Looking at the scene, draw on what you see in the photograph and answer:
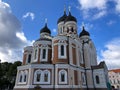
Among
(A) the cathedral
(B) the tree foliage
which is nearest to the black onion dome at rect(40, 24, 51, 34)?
(A) the cathedral

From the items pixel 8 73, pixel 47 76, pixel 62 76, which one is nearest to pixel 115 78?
pixel 62 76

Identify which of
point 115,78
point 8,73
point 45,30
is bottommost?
point 115,78

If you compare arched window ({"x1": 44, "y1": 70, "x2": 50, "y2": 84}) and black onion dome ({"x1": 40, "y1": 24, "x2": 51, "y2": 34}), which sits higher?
black onion dome ({"x1": 40, "y1": 24, "x2": 51, "y2": 34})

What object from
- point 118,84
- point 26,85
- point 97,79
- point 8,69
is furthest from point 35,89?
point 118,84

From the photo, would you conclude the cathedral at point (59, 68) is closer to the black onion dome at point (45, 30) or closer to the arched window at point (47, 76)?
the arched window at point (47, 76)

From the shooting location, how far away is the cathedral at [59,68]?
21500mm

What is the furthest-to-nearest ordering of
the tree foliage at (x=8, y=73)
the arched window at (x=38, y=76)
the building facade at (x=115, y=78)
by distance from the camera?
1. the building facade at (x=115, y=78)
2. the tree foliage at (x=8, y=73)
3. the arched window at (x=38, y=76)

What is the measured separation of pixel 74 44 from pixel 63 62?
5476 millimetres

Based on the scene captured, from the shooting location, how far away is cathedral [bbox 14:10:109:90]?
846 inches

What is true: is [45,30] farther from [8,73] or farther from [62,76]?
[62,76]

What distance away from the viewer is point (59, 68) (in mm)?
22438

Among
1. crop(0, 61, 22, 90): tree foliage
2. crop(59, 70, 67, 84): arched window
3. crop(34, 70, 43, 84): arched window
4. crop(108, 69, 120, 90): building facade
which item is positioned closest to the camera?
crop(34, 70, 43, 84): arched window

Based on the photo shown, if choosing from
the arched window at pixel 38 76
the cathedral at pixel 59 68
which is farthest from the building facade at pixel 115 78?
the arched window at pixel 38 76

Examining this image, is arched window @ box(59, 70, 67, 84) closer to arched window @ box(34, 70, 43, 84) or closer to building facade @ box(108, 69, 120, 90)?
arched window @ box(34, 70, 43, 84)
